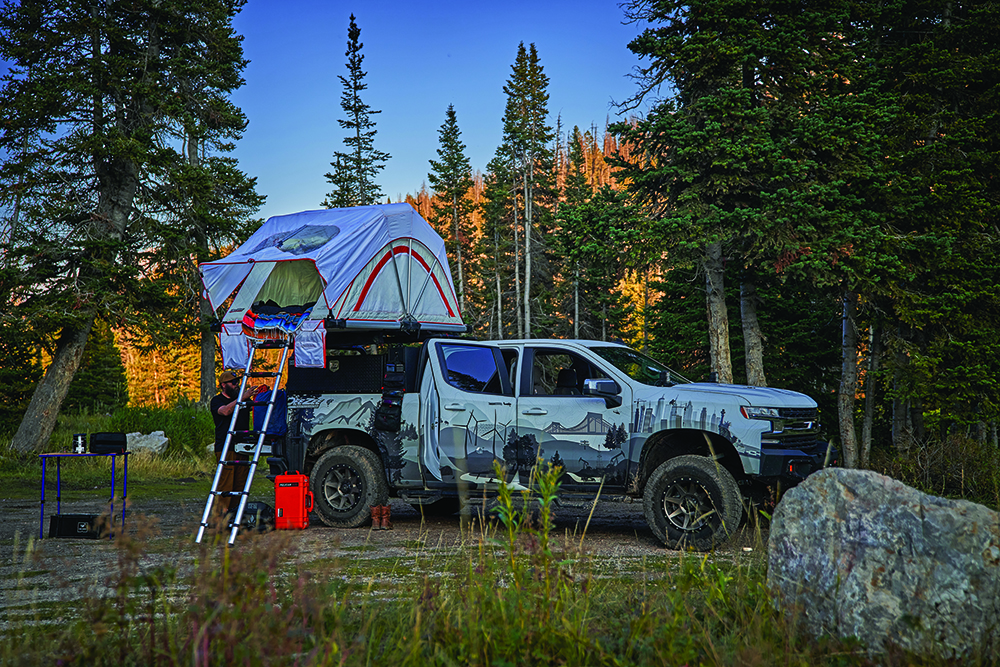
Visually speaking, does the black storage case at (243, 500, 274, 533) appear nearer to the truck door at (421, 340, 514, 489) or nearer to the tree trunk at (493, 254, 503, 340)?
the truck door at (421, 340, 514, 489)

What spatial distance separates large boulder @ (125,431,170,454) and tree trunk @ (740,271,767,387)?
49.3 ft

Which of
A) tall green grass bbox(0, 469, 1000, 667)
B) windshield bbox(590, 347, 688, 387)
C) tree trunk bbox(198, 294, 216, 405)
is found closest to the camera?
tall green grass bbox(0, 469, 1000, 667)

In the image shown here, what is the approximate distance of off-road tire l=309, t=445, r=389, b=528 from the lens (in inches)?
379

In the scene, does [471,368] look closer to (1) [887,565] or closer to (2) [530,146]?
(1) [887,565]

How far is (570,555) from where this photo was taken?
14.1ft

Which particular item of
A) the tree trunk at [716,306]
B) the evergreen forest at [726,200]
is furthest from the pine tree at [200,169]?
the tree trunk at [716,306]

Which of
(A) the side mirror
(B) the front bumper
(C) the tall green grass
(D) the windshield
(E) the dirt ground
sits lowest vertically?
(E) the dirt ground

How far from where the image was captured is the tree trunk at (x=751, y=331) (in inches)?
760

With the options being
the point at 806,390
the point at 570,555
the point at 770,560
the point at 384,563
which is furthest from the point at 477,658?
the point at 806,390

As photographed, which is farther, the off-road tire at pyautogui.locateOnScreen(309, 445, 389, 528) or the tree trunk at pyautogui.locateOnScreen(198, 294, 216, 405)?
the tree trunk at pyautogui.locateOnScreen(198, 294, 216, 405)

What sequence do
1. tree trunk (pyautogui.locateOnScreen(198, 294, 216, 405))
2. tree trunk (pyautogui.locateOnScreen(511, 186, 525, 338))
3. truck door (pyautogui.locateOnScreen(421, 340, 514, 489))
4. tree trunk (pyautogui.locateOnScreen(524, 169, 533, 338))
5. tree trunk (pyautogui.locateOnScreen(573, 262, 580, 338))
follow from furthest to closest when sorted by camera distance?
tree trunk (pyautogui.locateOnScreen(511, 186, 525, 338)) < tree trunk (pyautogui.locateOnScreen(573, 262, 580, 338)) < tree trunk (pyautogui.locateOnScreen(524, 169, 533, 338)) < tree trunk (pyautogui.locateOnScreen(198, 294, 216, 405)) < truck door (pyautogui.locateOnScreen(421, 340, 514, 489))

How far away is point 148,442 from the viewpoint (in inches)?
745

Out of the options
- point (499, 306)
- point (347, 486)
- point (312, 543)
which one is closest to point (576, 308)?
point (499, 306)

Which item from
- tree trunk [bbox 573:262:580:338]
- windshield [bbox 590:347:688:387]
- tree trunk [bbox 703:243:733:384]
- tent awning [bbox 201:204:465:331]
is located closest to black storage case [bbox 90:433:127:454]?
tent awning [bbox 201:204:465:331]
